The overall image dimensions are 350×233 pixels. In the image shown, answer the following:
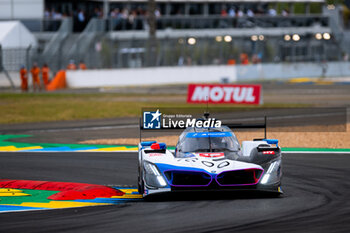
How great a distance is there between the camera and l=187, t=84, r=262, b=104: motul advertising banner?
3038 cm

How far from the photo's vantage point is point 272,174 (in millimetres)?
10625

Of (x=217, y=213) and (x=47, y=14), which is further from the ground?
(x=47, y=14)

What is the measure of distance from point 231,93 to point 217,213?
21.1m

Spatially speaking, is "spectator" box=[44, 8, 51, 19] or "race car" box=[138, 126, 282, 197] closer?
"race car" box=[138, 126, 282, 197]

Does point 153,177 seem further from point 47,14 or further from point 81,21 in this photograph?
point 47,14

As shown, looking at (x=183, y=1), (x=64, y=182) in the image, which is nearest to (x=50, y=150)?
(x=64, y=182)

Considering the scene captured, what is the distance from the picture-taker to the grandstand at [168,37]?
49.0 m

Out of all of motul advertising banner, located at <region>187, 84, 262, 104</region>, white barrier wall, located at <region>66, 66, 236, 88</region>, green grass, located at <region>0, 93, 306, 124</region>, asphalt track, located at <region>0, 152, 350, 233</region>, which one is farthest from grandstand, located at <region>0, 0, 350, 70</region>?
asphalt track, located at <region>0, 152, 350, 233</region>

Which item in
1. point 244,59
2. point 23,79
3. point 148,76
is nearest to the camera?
point 23,79

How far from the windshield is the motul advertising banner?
60.8 ft

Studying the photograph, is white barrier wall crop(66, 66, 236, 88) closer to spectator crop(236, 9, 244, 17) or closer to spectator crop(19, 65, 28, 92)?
spectator crop(19, 65, 28, 92)

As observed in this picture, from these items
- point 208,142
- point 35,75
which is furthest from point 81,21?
point 208,142

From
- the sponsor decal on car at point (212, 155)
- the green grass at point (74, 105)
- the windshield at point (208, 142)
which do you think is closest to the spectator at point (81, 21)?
the green grass at point (74, 105)

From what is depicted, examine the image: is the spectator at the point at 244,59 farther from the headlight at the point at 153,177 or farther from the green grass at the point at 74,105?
the headlight at the point at 153,177
